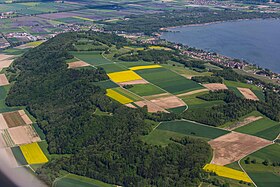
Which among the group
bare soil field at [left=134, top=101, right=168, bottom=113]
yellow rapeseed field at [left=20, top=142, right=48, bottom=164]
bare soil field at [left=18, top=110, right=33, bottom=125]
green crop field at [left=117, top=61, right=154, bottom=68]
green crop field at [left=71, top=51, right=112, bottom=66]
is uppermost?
green crop field at [left=71, top=51, right=112, bottom=66]

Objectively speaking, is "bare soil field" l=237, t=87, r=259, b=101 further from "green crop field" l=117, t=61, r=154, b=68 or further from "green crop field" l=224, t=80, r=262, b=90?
"green crop field" l=117, t=61, r=154, b=68

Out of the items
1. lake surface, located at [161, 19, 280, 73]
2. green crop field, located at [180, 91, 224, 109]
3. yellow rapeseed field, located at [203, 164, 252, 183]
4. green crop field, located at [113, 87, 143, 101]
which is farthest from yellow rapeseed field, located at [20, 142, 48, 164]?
lake surface, located at [161, 19, 280, 73]

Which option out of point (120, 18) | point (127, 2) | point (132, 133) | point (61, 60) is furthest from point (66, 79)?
point (127, 2)

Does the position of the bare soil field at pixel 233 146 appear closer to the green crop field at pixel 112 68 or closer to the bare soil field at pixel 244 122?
the bare soil field at pixel 244 122

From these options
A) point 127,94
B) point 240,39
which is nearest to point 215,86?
point 127,94

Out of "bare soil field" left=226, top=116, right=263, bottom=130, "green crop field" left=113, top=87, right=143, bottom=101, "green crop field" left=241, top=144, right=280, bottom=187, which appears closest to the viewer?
"green crop field" left=241, top=144, right=280, bottom=187

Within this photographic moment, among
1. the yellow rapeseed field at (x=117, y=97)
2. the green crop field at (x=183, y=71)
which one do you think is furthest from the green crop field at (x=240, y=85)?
the yellow rapeseed field at (x=117, y=97)

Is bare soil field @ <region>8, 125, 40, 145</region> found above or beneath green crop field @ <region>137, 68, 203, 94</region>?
beneath

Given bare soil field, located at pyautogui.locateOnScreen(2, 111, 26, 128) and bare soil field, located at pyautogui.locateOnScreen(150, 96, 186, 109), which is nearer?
bare soil field, located at pyautogui.locateOnScreen(2, 111, 26, 128)

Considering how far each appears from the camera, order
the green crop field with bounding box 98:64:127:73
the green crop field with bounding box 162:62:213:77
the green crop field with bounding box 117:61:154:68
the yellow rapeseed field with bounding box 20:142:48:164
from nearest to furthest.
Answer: the yellow rapeseed field with bounding box 20:142:48:164
the green crop field with bounding box 162:62:213:77
the green crop field with bounding box 98:64:127:73
the green crop field with bounding box 117:61:154:68
